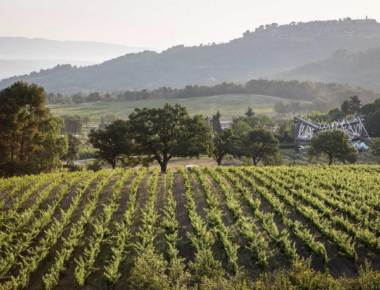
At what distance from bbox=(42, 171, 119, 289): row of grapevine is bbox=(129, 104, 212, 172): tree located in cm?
1719

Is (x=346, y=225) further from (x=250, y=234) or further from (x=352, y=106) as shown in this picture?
(x=352, y=106)

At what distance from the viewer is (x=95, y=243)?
1809cm

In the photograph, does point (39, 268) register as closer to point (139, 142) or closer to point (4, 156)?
point (139, 142)

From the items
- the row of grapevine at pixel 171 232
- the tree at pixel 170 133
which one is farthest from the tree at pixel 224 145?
the row of grapevine at pixel 171 232

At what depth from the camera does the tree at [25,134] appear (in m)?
40.9

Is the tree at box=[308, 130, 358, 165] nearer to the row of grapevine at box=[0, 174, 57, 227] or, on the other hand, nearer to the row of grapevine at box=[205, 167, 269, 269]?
the row of grapevine at box=[205, 167, 269, 269]

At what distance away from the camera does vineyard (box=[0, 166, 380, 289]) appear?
49.6ft

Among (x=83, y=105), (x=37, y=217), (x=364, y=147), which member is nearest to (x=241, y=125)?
(x=364, y=147)

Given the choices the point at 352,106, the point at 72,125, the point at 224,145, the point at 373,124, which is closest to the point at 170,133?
the point at 224,145

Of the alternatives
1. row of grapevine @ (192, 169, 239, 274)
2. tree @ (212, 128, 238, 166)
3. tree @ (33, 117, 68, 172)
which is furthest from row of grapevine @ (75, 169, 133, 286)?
tree @ (212, 128, 238, 166)

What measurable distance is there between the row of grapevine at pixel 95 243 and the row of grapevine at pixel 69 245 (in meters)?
0.66

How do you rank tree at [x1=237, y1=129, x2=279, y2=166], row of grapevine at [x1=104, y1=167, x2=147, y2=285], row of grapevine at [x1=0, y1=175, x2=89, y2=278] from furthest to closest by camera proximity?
tree at [x1=237, y1=129, x2=279, y2=166], row of grapevine at [x1=0, y1=175, x2=89, y2=278], row of grapevine at [x1=104, y1=167, x2=147, y2=285]

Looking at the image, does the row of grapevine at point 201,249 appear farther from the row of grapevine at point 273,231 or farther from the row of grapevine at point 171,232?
the row of grapevine at point 273,231

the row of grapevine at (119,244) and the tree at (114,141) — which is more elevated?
the tree at (114,141)
